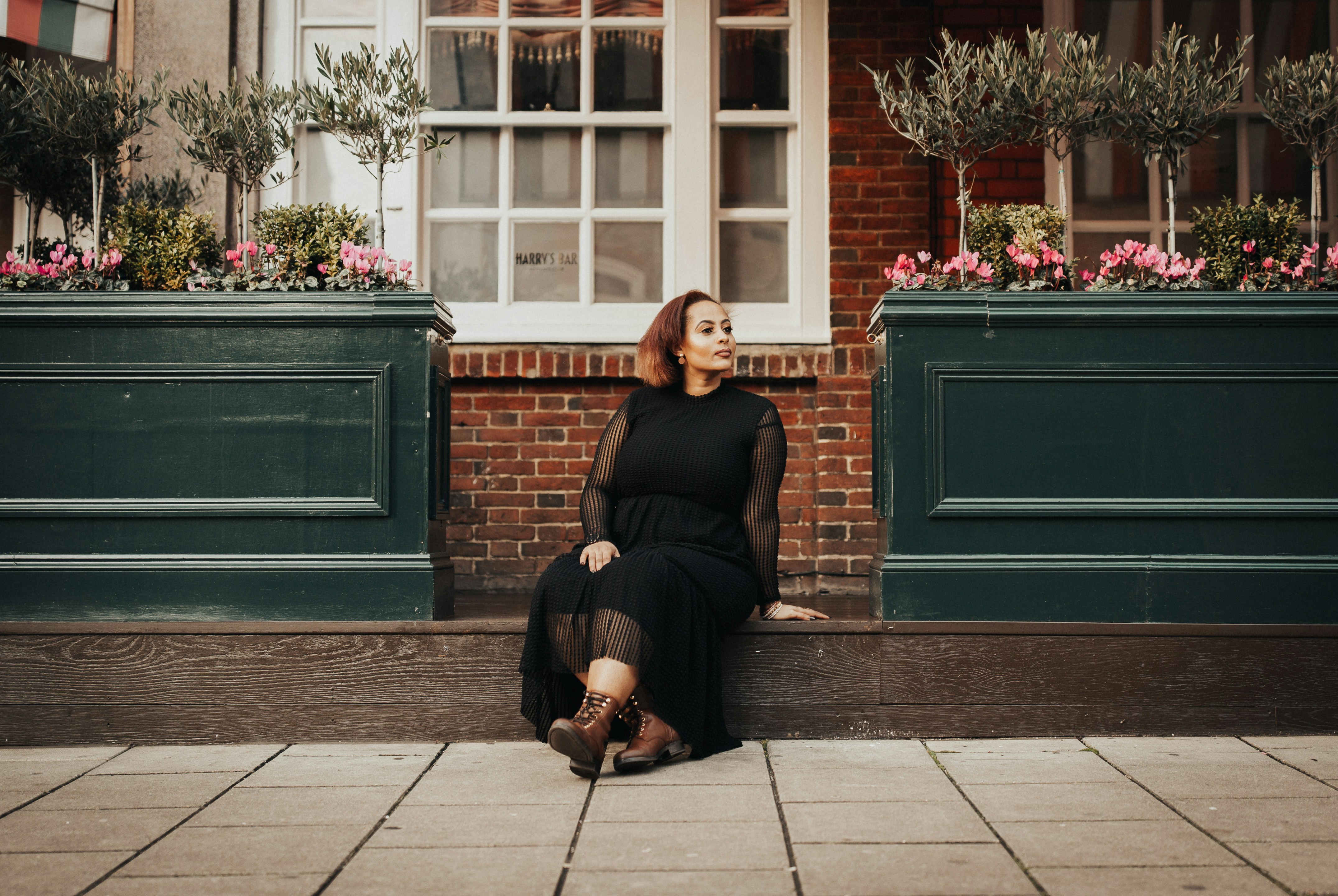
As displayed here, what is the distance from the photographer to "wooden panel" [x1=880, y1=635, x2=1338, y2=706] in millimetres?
3795

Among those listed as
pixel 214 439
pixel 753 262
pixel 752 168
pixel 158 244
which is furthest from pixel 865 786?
pixel 752 168

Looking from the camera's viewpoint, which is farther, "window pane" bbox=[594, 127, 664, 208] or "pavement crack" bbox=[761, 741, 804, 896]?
"window pane" bbox=[594, 127, 664, 208]

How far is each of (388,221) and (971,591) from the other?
11.6ft

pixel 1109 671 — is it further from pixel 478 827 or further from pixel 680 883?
pixel 478 827

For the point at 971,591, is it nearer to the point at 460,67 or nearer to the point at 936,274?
the point at 936,274

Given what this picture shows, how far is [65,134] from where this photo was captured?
13.7ft

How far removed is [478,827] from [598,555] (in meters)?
1.05

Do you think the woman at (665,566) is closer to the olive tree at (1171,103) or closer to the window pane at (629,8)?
the olive tree at (1171,103)

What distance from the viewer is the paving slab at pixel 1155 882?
7.71 ft

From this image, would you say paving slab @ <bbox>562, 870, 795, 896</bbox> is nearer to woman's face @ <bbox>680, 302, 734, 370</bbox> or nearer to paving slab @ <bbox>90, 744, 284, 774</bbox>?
paving slab @ <bbox>90, 744, 284, 774</bbox>

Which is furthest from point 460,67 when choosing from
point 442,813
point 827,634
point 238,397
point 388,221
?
point 442,813

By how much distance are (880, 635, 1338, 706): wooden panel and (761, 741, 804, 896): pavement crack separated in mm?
502

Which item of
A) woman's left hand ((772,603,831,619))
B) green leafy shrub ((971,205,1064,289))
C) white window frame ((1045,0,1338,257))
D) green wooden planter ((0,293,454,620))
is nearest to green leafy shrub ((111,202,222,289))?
green wooden planter ((0,293,454,620))

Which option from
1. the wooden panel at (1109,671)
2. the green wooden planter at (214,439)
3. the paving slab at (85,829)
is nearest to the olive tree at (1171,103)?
the wooden panel at (1109,671)
